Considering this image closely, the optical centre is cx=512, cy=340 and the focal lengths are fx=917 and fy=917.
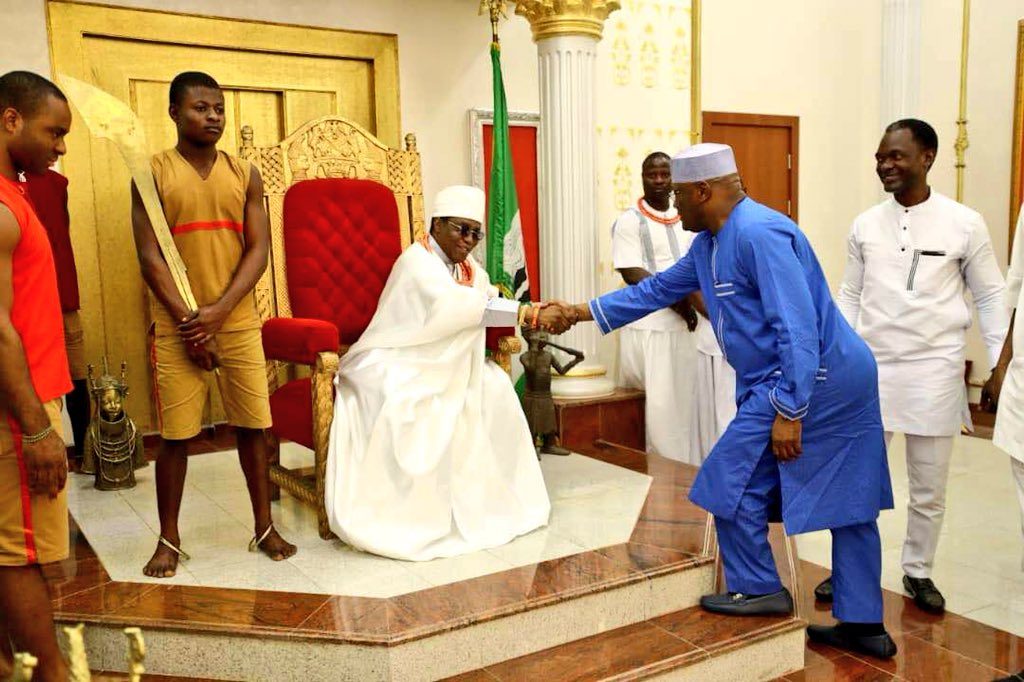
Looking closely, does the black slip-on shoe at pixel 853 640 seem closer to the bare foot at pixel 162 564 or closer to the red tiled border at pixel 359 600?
the red tiled border at pixel 359 600

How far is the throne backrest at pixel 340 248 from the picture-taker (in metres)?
4.35

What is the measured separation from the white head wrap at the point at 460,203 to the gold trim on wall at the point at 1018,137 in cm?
481

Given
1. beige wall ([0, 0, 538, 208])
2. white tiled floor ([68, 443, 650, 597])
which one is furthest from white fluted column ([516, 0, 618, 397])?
white tiled floor ([68, 443, 650, 597])

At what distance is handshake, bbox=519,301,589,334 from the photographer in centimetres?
385

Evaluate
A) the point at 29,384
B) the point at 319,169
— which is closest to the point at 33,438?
the point at 29,384

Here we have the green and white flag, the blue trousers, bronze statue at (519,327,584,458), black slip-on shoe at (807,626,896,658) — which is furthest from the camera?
the green and white flag

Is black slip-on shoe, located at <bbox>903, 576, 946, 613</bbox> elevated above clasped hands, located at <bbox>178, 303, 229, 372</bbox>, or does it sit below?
below

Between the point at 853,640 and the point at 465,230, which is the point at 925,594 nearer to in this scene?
the point at 853,640

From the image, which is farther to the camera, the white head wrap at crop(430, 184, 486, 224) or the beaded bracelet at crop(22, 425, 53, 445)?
the white head wrap at crop(430, 184, 486, 224)

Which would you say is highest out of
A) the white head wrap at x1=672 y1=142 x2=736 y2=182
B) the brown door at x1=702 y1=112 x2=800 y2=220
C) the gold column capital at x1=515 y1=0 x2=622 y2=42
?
the gold column capital at x1=515 y1=0 x2=622 y2=42

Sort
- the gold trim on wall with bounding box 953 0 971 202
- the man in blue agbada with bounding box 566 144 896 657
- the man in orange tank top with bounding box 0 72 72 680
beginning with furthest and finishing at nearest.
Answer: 1. the gold trim on wall with bounding box 953 0 971 202
2. the man in blue agbada with bounding box 566 144 896 657
3. the man in orange tank top with bounding box 0 72 72 680

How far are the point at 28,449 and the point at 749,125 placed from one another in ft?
21.3

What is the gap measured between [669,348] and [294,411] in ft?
8.33

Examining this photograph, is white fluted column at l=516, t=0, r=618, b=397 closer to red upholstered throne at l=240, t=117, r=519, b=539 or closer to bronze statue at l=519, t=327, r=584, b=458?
bronze statue at l=519, t=327, r=584, b=458
